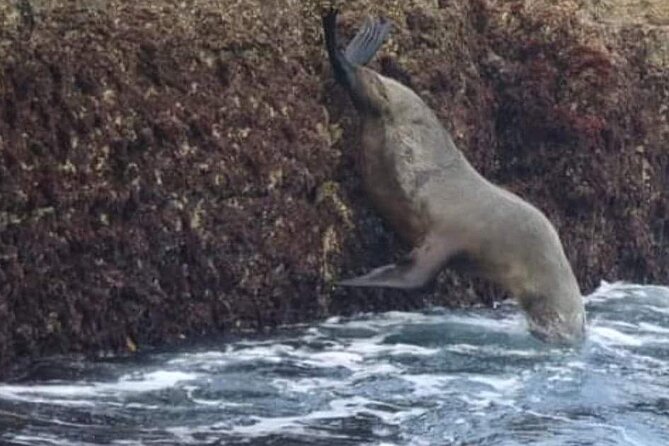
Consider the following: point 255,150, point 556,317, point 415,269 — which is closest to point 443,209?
point 415,269

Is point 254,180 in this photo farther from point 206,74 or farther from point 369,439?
point 369,439

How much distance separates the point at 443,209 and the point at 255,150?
1.39 metres

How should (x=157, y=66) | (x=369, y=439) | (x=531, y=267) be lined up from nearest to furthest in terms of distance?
(x=369, y=439) → (x=157, y=66) → (x=531, y=267)

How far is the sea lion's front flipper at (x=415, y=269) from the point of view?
11.6 m

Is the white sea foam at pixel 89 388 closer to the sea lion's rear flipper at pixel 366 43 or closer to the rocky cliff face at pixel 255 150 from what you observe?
the rocky cliff face at pixel 255 150

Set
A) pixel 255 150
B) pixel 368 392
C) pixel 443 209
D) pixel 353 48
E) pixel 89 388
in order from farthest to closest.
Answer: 1. pixel 353 48
2. pixel 443 209
3. pixel 255 150
4. pixel 368 392
5. pixel 89 388

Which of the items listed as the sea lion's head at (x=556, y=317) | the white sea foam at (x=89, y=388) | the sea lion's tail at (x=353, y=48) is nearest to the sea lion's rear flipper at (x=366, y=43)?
the sea lion's tail at (x=353, y=48)

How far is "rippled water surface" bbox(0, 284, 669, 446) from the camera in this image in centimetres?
884

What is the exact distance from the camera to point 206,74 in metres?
11.6

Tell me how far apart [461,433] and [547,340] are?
2.81 metres

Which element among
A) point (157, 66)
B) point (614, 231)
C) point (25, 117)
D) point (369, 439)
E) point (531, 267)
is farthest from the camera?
point (614, 231)

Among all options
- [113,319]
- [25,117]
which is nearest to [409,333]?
[113,319]

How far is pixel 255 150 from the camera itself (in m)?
11.7

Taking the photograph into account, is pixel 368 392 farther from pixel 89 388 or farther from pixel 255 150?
pixel 255 150
